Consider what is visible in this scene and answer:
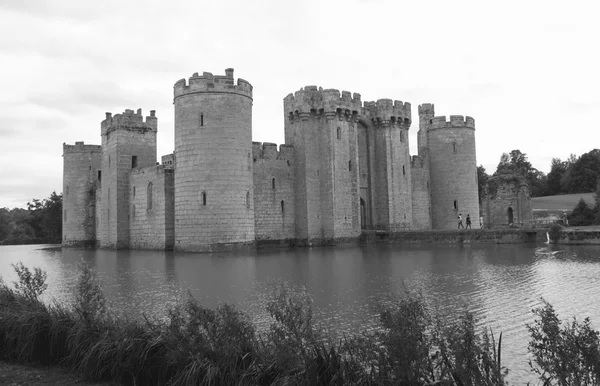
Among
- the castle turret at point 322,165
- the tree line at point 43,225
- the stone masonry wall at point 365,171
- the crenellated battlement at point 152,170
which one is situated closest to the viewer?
the crenellated battlement at point 152,170

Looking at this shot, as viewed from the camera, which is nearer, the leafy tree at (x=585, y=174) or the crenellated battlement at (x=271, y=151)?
the crenellated battlement at (x=271, y=151)

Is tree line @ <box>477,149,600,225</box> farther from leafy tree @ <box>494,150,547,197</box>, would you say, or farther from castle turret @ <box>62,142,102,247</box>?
castle turret @ <box>62,142,102,247</box>

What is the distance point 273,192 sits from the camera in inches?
1351

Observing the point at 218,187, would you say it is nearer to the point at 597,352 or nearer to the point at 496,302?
the point at 496,302

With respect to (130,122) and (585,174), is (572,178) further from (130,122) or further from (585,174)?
(130,122)

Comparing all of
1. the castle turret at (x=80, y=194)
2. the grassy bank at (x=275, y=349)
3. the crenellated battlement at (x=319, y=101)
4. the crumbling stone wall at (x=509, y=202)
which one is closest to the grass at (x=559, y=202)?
the crumbling stone wall at (x=509, y=202)

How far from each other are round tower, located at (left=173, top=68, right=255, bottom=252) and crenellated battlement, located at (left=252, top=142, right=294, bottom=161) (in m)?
3.77

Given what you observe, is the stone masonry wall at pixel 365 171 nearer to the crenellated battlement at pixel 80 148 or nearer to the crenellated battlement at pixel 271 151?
the crenellated battlement at pixel 271 151

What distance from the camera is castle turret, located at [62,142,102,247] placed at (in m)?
41.7

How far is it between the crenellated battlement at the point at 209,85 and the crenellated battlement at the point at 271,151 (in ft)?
15.4

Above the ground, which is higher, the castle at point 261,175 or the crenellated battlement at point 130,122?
the crenellated battlement at point 130,122

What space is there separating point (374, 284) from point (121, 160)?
26.7m

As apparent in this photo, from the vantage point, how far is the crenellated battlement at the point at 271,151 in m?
33.9

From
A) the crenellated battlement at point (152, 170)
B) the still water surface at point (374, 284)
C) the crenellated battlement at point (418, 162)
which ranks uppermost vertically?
the crenellated battlement at point (418, 162)
